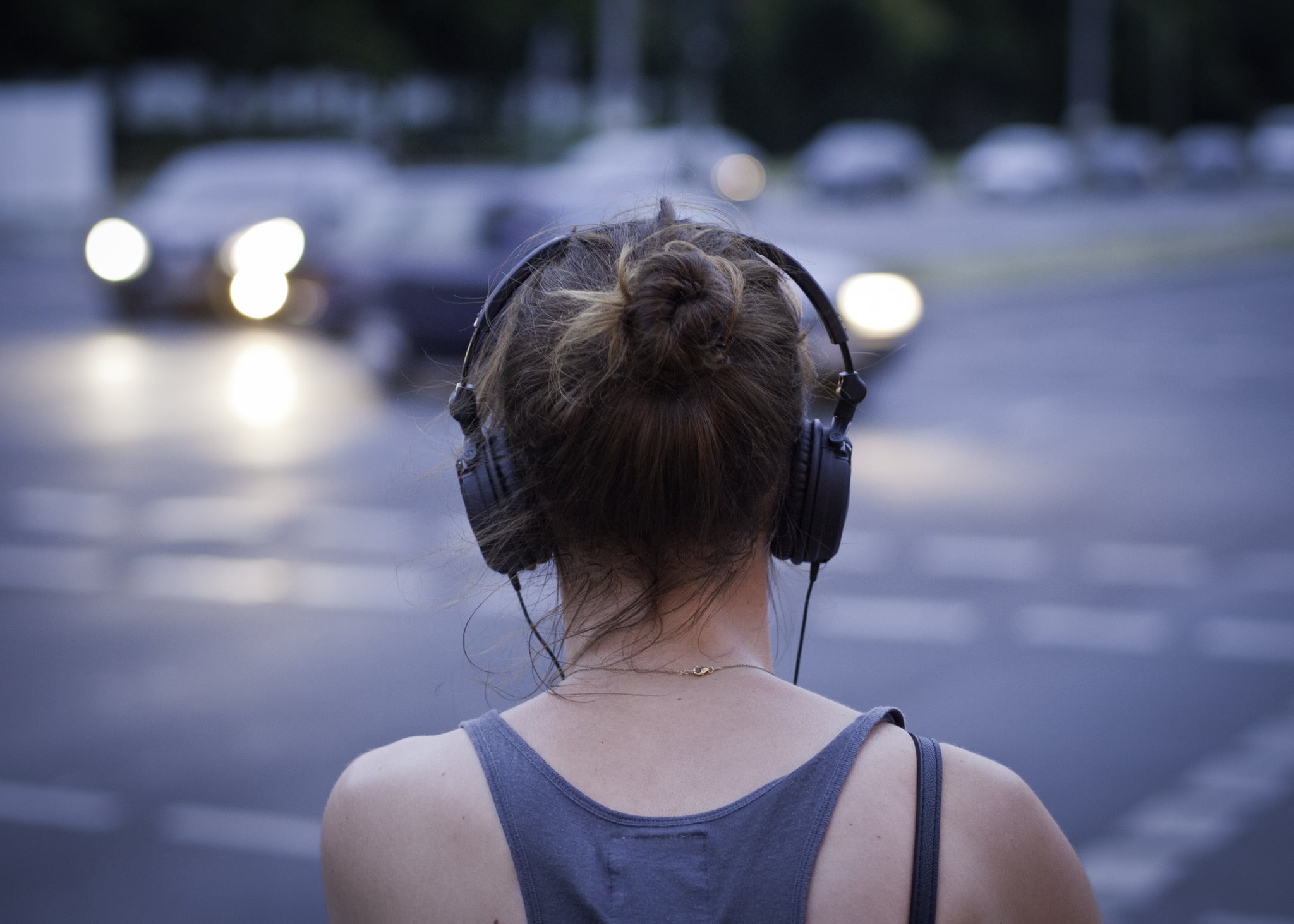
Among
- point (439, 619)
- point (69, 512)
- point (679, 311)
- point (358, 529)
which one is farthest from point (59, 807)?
point (69, 512)

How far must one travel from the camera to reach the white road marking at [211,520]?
7.81m

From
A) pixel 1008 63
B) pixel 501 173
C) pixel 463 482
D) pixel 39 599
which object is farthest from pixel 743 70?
pixel 463 482

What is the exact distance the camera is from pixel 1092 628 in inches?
250

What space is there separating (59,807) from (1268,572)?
18.9 feet

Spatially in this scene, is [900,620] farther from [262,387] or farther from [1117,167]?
[1117,167]

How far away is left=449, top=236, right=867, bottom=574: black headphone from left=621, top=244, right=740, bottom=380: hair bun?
0.16 metres

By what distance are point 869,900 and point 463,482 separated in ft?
2.20

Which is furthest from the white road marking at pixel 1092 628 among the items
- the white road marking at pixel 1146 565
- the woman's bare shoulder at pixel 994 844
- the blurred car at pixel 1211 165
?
the blurred car at pixel 1211 165

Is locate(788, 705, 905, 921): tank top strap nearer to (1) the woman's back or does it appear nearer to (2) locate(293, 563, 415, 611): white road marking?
(1) the woman's back

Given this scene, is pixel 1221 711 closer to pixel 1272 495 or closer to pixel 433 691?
pixel 433 691

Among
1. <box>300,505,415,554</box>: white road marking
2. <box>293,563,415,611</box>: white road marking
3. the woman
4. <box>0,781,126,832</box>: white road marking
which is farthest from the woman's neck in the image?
<box>300,505,415,554</box>: white road marking

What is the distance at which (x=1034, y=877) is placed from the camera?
1297 millimetres

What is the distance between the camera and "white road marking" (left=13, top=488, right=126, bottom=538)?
26.1ft

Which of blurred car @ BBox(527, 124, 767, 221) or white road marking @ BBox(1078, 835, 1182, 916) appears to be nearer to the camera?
white road marking @ BBox(1078, 835, 1182, 916)
